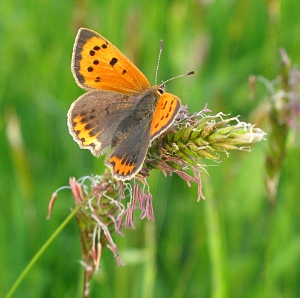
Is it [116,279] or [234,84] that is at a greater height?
[234,84]

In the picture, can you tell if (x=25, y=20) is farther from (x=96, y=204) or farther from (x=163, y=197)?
(x=96, y=204)

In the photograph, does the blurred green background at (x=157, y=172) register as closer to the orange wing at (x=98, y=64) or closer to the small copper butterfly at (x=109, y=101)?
the small copper butterfly at (x=109, y=101)

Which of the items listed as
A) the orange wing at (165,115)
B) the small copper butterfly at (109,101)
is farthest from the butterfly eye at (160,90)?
the orange wing at (165,115)

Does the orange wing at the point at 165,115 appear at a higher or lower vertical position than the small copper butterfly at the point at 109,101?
→ lower

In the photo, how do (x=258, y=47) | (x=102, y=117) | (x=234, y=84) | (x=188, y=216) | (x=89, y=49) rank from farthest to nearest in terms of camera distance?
(x=258, y=47) → (x=234, y=84) → (x=188, y=216) → (x=102, y=117) → (x=89, y=49)

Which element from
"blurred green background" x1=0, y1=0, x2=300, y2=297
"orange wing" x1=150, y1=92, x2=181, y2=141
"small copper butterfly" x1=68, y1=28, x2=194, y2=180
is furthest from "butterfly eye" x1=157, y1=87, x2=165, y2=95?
"blurred green background" x1=0, y1=0, x2=300, y2=297

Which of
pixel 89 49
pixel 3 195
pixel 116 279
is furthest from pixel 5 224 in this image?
pixel 89 49

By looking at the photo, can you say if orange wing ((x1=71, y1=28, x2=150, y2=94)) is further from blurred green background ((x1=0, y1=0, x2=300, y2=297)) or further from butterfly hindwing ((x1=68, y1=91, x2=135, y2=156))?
blurred green background ((x1=0, y1=0, x2=300, y2=297))
